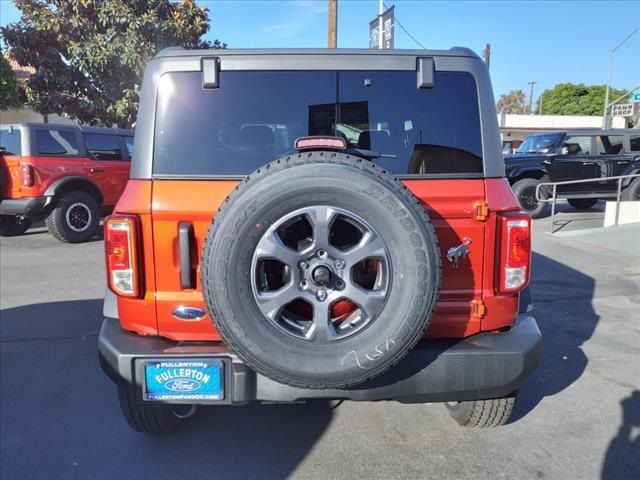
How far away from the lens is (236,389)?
7.54 ft

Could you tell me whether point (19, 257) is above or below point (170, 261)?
below

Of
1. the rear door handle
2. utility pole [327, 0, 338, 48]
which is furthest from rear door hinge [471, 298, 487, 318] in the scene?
utility pole [327, 0, 338, 48]

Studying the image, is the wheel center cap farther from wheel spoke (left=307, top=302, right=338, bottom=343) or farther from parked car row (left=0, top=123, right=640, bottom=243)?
parked car row (left=0, top=123, right=640, bottom=243)

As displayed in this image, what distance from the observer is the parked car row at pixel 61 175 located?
27.9 feet

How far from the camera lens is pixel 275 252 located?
2.10 metres

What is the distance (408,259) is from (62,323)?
13.4 ft

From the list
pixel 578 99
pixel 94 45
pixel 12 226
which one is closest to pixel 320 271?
pixel 12 226

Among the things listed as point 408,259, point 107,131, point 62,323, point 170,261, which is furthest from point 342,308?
point 107,131

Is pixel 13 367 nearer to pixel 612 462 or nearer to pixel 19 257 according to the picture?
pixel 612 462

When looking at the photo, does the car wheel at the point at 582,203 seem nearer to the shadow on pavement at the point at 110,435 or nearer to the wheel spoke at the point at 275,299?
the shadow on pavement at the point at 110,435

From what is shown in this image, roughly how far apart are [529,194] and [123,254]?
11369 mm

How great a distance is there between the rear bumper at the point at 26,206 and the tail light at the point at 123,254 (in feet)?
23.6

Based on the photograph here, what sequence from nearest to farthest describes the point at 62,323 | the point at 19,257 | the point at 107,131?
the point at 62,323 < the point at 19,257 < the point at 107,131

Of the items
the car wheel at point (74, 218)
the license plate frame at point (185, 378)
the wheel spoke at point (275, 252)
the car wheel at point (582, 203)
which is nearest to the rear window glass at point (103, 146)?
the car wheel at point (74, 218)
